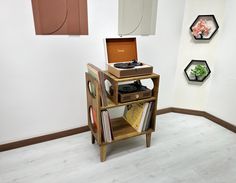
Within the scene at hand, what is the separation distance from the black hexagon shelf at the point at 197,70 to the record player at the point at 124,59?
2.76 ft

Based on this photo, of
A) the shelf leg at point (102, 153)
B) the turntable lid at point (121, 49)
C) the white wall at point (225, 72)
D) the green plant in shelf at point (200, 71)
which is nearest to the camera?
the shelf leg at point (102, 153)

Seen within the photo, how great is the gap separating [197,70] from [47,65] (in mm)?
1665

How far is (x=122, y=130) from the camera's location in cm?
175

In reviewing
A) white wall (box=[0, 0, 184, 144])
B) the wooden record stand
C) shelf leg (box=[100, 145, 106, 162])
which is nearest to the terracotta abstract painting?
white wall (box=[0, 0, 184, 144])

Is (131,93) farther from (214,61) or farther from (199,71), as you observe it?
(214,61)

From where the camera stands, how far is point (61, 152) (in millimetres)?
1759

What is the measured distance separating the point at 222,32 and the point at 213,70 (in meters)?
0.43

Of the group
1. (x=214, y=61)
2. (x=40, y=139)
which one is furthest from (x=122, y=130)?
(x=214, y=61)

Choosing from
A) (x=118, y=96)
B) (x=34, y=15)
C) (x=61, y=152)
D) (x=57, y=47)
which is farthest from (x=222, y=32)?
(x=61, y=152)

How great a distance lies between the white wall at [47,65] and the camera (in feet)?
5.04

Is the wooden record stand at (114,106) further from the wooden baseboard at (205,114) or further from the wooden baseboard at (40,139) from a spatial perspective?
the wooden baseboard at (205,114)

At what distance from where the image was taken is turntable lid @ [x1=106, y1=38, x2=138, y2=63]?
175cm

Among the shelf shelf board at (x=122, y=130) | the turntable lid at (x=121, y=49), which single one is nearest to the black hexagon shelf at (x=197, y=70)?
the turntable lid at (x=121, y=49)

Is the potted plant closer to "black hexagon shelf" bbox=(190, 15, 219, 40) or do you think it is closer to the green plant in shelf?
the green plant in shelf
